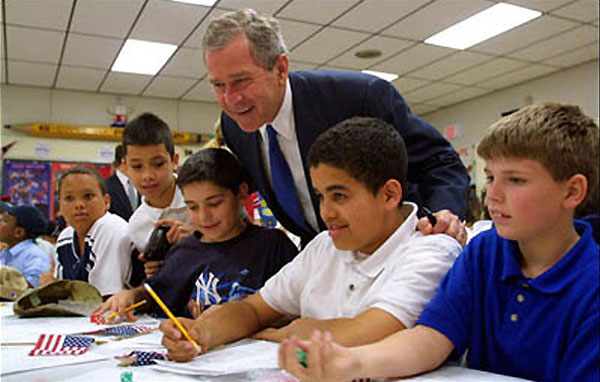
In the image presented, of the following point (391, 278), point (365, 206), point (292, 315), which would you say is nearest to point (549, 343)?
point (391, 278)

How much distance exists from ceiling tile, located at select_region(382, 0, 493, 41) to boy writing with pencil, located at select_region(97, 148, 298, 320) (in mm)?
2992

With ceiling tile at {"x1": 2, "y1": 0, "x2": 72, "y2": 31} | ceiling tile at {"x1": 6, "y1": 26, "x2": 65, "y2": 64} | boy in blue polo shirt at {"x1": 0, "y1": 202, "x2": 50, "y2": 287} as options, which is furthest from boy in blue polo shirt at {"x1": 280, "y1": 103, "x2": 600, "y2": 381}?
ceiling tile at {"x1": 6, "y1": 26, "x2": 65, "y2": 64}

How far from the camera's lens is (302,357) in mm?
612

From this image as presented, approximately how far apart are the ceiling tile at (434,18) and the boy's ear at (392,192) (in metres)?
3.24

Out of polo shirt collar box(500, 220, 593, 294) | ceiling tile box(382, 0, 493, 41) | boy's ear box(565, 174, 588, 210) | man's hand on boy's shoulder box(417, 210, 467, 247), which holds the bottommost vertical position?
polo shirt collar box(500, 220, 593, 294)

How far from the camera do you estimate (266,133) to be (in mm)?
1389

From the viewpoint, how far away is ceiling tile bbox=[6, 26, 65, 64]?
4273mm

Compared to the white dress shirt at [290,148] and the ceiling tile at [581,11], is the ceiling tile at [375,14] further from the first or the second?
the white dress shirt at [290,148]

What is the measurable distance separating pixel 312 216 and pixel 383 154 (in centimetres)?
45

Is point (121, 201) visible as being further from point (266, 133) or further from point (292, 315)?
point (292, 315)

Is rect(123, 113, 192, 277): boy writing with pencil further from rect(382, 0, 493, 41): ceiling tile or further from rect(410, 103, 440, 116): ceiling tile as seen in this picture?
rect(410, 103, 440, 116): ceiling tile

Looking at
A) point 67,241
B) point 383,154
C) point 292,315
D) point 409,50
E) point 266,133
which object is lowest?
point 292,315

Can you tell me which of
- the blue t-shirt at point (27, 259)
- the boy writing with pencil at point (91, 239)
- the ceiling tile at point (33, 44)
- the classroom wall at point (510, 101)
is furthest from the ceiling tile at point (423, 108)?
the boy writing with pencil at point (91, 239)

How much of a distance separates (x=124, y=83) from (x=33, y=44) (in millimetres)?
1285
